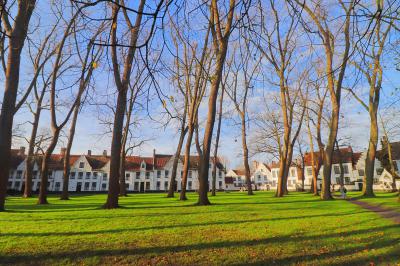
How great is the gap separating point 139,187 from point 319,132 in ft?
145

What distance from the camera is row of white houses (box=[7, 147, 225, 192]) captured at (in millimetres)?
57219

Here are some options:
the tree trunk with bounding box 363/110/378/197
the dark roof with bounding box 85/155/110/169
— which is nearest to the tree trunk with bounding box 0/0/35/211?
the tree trunk with bounding box 363/110/378/197

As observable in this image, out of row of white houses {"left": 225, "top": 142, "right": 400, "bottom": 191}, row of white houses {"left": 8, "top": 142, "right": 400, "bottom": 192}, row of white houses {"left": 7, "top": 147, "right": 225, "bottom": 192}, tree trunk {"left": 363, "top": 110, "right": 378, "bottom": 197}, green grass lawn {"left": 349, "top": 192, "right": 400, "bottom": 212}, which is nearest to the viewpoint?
green grass lawn {"left": 349, "top": 192, "right": 400, "bottom": 212}

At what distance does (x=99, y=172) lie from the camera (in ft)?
201

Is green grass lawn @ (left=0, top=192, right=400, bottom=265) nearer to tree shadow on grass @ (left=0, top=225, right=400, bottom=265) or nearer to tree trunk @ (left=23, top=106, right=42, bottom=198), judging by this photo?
tree shadow on grass @ (left=0, top=225, right=400, bottom=265)

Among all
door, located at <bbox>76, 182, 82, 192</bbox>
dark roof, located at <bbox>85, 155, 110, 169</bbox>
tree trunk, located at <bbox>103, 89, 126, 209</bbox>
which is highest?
dark roof, located at <bbox>85, 155, 110, 169</bbox>

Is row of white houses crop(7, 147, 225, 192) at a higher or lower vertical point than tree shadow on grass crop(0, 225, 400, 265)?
higher

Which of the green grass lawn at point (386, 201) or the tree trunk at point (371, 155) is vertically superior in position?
the tree trunk at point (371, 155)

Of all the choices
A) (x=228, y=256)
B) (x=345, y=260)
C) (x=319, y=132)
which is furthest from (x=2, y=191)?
(x=319, y=132)

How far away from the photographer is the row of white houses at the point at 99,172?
5722cm

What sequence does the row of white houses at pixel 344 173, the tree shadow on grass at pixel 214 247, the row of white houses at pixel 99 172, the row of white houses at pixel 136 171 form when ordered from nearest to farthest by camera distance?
the tree shadow on grass at pixel 214 247 → the row of white houses at pixel 344 173 → the row of white houses at pixel 136 171 → the row of white houses at pixel 99 172

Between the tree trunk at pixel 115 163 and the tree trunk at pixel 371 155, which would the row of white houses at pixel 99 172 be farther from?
the tree trunk at pixel 115 163

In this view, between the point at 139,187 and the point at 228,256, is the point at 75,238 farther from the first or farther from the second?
the point at 139,187

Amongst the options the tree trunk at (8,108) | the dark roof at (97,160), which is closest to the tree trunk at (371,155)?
the tree trunk at (8,108)
